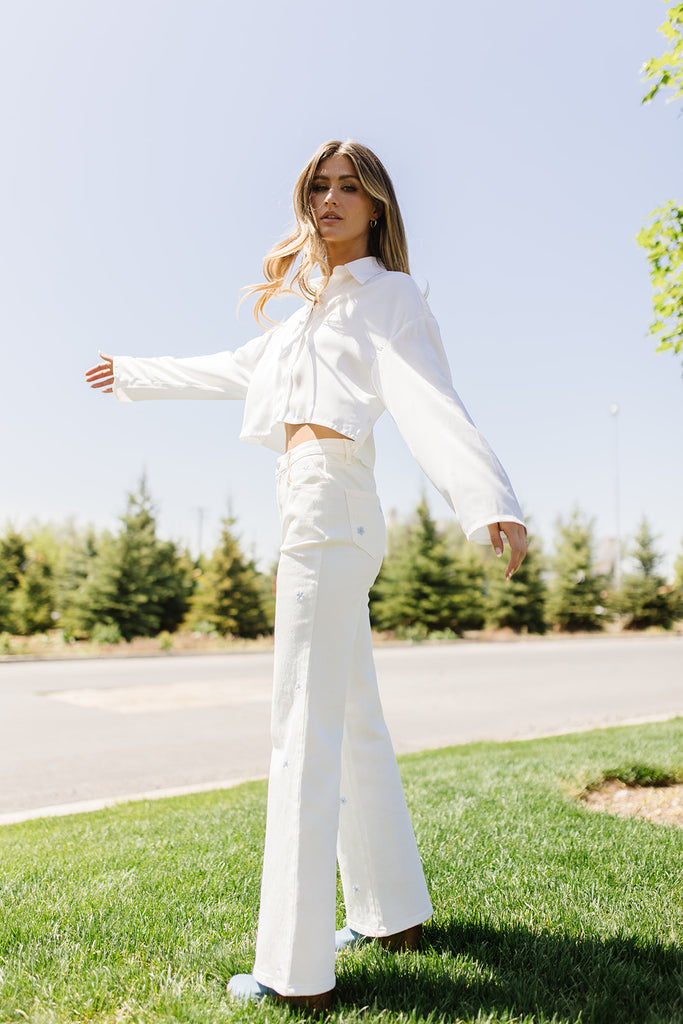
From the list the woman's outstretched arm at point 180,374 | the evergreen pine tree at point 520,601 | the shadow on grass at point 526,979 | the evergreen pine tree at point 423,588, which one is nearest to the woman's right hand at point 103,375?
the woman's outstretched arm at point 180,374

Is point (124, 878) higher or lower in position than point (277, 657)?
lower

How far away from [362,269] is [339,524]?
0.79 meters

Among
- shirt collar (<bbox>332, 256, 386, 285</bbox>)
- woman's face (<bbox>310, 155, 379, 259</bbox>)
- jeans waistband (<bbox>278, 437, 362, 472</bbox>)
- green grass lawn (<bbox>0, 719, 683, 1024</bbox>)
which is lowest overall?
green grass lawn (<bbox>0, 719, 683, 1024</bbox>)

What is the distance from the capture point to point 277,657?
212cm

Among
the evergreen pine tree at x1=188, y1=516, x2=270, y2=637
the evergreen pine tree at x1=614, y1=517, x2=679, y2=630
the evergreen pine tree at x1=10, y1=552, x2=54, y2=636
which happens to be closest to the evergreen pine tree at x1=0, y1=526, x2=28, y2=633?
the evergreen pine tree at x1=10, y1=552, x2=54, y2=636

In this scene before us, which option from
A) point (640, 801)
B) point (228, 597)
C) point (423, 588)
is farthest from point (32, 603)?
point (640, 801)

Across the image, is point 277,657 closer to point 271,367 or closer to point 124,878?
point 271,367

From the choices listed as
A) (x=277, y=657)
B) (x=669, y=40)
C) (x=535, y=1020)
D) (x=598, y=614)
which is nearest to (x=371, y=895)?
(x=535, y=1020)

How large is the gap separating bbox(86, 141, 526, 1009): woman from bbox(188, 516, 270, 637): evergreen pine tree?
2315cm

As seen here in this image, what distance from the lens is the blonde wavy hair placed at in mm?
2332

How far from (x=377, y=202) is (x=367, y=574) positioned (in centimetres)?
115

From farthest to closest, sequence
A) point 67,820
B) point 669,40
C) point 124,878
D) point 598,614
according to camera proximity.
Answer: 1. point 598,614
2. point 67,820
3. point 669,40
4. point 124,878

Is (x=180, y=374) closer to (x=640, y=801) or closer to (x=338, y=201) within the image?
(x=338, y=201)

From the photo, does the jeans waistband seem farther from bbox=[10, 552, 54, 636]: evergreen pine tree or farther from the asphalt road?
bbox=[10, 552, 54, 636]: evergreen pine tree
